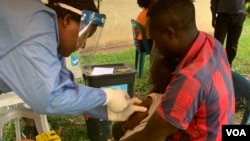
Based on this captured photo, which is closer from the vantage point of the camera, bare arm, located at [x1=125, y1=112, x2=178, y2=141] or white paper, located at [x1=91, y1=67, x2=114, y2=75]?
bare arm, located at [x1=125, y1=112, x2=178, y2=141]

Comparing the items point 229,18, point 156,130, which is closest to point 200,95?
point 156,130

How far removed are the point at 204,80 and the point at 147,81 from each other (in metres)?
2.91

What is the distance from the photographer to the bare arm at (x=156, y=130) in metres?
1.22

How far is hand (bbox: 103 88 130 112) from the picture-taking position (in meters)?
1.41

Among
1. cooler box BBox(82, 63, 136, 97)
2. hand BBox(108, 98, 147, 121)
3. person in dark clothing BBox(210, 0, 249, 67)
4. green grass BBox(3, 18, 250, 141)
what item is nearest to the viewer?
hand BBox(108, 98, 147, 121)

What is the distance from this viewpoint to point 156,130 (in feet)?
4.09

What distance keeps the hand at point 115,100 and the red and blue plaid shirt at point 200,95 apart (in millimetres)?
255

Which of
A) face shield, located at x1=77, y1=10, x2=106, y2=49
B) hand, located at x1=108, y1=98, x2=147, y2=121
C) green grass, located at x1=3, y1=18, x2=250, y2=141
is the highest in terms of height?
face shield, located at x1=77, y1=10, x2=106, y2=49

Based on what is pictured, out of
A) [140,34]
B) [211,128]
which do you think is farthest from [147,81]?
[211,128]

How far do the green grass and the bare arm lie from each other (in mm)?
1651

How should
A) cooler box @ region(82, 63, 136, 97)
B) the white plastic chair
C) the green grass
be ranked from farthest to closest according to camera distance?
the green grass → cooler box @ region(82, 63, 136, 97) → the white plastic chair

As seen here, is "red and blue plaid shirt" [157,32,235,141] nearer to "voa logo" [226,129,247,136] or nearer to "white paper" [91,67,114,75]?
"voa logo" [226,129,247,136]

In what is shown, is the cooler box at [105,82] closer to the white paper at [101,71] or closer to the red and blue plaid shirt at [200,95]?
the white paper at [101,71]

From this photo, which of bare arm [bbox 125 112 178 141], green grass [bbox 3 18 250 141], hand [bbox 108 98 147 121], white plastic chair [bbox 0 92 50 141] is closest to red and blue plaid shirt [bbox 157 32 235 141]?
bare arm [bbox 125 112 178 141]
